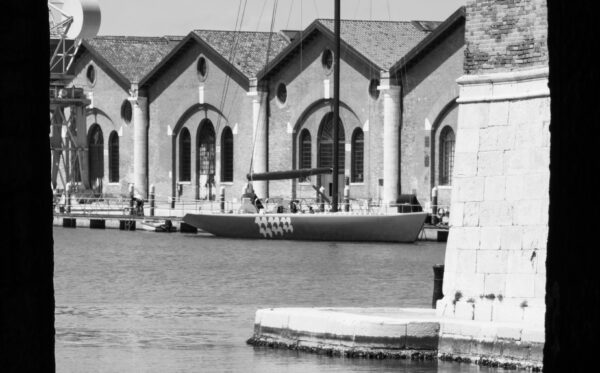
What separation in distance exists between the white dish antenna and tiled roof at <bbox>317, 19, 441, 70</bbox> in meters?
14.4

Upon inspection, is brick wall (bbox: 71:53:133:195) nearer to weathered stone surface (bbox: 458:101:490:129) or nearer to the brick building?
the brick building

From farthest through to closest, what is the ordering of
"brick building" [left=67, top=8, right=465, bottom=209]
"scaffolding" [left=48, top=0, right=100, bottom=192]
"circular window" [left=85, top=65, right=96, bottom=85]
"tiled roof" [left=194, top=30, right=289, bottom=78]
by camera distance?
"circular window" [left=85, top=65, right=96, bottom=85]
"scaffolding" [left=48, top=0, right=100, bottom=192]
"tiled roof" [left=194, top=30, right=289, bottom=78]
"brick building" [left=67, top=8, right=465, bottom=209]

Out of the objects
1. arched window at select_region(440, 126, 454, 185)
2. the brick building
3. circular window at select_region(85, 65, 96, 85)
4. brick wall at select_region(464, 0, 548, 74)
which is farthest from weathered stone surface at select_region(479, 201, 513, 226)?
circular window at select_region(85, 65, 96, 85)

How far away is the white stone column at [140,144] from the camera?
77125 millimetres

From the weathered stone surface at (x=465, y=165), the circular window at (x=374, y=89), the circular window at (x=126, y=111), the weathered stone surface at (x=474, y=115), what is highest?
the circular window at (x=374, y=89)

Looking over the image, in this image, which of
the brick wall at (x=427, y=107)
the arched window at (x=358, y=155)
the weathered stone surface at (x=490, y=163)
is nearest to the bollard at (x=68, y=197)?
the arched window at (x=358, y=155)

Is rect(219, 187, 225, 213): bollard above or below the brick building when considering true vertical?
below

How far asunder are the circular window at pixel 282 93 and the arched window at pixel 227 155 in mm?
4355

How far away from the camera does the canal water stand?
59.2 ft

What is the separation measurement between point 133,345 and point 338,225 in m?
33.4

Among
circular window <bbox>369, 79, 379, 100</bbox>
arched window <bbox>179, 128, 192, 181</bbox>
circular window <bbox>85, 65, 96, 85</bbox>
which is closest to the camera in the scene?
circular window <bbox>369, 79, 379, 100</bbox>

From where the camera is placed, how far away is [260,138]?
227 ft

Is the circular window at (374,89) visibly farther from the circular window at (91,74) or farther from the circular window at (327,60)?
the circular window at (91,74)

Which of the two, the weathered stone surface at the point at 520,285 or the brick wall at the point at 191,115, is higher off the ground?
the brick wall at the point at 191,115
